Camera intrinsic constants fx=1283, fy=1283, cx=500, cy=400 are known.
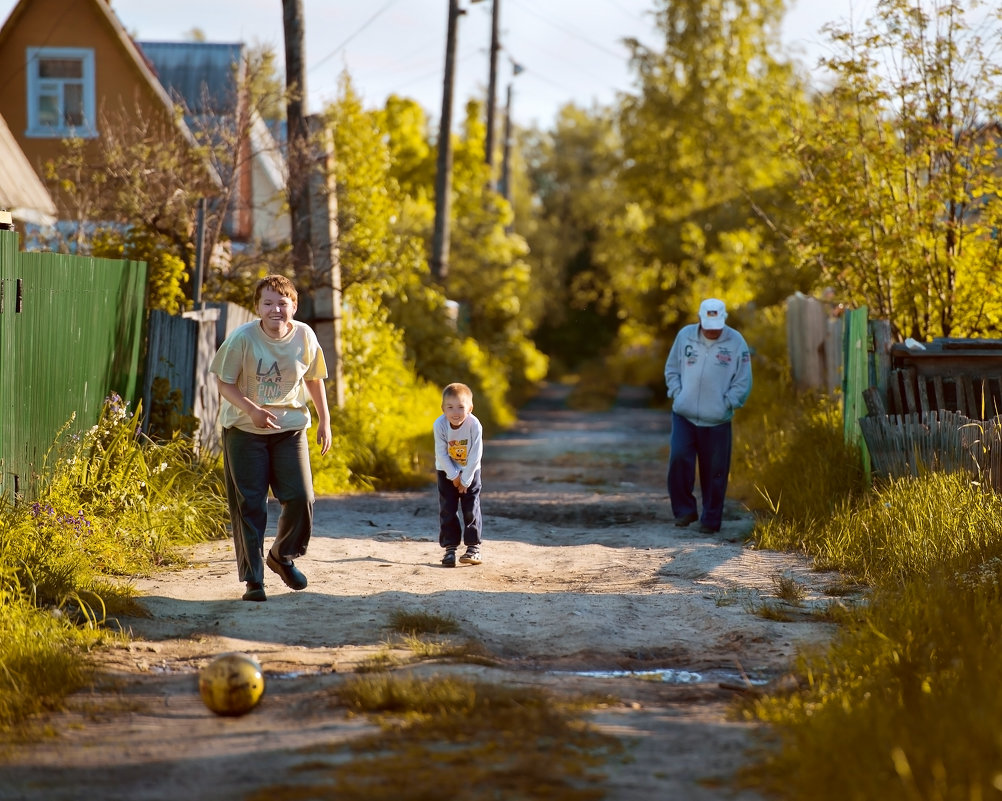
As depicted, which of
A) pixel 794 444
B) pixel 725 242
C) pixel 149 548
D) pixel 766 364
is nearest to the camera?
pixel 149 548

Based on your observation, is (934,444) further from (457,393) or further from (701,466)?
(457,393)

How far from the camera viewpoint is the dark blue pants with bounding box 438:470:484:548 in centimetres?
815

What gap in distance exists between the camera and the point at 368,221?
14602 mm

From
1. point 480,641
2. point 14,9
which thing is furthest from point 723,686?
point 14,9

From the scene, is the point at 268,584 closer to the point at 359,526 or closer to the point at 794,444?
the point at 359,526

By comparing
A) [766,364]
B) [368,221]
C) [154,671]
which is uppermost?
[368,221]

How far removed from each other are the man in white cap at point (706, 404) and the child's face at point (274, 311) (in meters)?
3.70

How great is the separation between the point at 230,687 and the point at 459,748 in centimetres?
100

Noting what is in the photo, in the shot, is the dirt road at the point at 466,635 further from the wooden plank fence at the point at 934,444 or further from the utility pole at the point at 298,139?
the utility pole at the point at 298,139

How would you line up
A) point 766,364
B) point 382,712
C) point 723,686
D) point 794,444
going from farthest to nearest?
point 766,364
point 794,444
point 723,686
point 382,712

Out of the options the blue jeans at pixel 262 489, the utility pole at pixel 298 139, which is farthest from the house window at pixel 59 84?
the blue jeans at pixel 262 489

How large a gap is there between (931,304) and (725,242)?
17.9 meters

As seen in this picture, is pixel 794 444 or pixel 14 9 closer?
pixel 794 444

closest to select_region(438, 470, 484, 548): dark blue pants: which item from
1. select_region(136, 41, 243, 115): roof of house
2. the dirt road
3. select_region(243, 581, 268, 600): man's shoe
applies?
Answer: the dirt road
